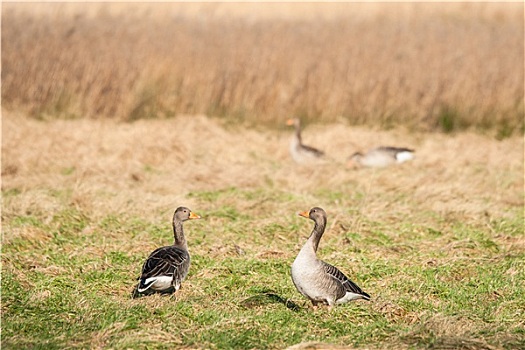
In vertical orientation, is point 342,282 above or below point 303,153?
below

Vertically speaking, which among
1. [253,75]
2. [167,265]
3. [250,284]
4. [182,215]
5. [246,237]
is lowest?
[250,284]

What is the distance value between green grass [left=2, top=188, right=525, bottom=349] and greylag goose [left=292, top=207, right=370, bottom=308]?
0.13m

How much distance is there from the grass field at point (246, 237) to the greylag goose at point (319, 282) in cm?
15

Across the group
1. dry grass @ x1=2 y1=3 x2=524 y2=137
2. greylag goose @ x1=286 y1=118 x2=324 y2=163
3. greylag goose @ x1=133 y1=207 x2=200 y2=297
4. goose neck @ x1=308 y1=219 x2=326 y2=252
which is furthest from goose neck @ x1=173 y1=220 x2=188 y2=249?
dry grass @ x1=2 y1=3 x2=524 y2=137

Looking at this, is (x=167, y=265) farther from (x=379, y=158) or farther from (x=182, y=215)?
(x=379, y=158)

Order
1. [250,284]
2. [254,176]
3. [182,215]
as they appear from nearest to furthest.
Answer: [250,284]
[182,215]
[254,176]

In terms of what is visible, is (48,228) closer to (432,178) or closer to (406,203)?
(406,203)

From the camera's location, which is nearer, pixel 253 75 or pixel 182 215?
pixel 182 215

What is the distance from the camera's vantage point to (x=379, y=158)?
14.3 meters

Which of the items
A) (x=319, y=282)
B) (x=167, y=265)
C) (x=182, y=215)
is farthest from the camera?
(x=182, y=215)

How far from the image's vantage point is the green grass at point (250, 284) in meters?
6.53

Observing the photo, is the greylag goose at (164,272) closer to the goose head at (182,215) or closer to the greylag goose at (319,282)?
the goose head at (182,215)

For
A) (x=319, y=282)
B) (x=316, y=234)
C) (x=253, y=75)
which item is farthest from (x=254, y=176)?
(x=253, y=75)

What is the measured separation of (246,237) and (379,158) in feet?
17.1
